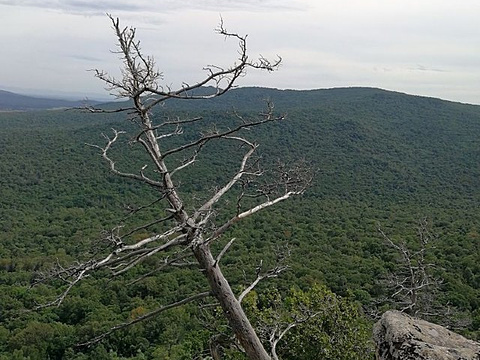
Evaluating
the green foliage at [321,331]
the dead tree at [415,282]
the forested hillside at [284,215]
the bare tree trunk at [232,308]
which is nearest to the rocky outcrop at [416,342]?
the bare tree trunk at [232,308]

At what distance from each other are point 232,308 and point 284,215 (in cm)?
3379

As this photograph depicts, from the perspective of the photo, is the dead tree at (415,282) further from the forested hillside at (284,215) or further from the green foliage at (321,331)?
the green foliage at (321,331)

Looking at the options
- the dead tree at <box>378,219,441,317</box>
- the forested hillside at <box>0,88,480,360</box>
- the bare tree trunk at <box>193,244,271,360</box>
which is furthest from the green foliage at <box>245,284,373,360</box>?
the bare tree trunk at <box>193,244,271,360</box>

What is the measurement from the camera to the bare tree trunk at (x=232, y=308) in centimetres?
313

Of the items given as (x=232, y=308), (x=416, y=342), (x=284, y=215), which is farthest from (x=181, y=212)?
(x=284, y=215)

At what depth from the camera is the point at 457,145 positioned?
53781 millimetres

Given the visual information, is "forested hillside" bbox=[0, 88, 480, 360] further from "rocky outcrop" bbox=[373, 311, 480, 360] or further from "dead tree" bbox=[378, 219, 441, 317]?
"rocky outcrop" bbox=[373, 311, 480, 360]

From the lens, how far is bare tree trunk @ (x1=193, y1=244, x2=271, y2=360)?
3129 millimetres

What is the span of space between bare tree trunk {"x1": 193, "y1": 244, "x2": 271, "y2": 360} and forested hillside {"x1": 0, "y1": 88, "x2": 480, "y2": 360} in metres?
0.65

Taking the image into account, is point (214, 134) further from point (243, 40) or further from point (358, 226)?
point (358, 226)

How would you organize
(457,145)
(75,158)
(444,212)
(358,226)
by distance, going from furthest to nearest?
(457,145) < (75,158) < (444,212) < (358,226)

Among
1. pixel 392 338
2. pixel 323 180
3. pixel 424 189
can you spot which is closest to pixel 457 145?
pixel 424 189

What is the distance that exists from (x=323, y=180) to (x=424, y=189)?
914 centimetres

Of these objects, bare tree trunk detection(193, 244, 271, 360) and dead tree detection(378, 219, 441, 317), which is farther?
dead tree detection(378, 219, 441, 317)
